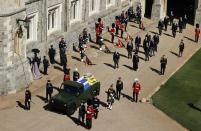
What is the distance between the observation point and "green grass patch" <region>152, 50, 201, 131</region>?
36688 millimetres

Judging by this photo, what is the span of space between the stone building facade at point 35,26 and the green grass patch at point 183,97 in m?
9.82

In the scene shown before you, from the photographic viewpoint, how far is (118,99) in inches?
1516

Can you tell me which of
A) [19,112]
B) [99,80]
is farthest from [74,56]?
[19,112]

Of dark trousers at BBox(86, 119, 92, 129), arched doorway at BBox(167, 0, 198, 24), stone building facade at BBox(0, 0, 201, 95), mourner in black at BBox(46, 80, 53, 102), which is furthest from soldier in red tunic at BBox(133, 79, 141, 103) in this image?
arched doorway at BBox(167, 0, 198, 24)

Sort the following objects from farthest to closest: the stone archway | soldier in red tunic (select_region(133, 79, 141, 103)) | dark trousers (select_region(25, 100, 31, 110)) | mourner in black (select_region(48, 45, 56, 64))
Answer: mourner in black (select_region(48, 45, 56, 64))
the stone archway
soldier in red tunic (select_region(133, 79, 141, 103))
dark trousers (select_region(25, 100, 31, 110))

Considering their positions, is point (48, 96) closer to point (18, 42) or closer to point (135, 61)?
point (18, 42)

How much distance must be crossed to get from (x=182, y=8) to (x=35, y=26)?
95.5 ft

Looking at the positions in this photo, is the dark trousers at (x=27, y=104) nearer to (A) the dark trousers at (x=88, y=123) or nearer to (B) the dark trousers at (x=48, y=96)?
(B) the dark trousers at (x=48, y=96)

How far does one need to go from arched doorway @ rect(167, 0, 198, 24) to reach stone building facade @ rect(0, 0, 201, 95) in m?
10.5

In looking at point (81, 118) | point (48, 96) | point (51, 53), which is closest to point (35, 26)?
point (51, 53)

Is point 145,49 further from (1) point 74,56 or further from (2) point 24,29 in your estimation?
(2) point 24,29

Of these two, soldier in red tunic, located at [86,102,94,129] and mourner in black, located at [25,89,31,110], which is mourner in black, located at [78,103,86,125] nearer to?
soldier in red tunic, located at [86,102,94,129]

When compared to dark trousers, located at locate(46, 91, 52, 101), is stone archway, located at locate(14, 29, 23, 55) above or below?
above

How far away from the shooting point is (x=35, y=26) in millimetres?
42000
